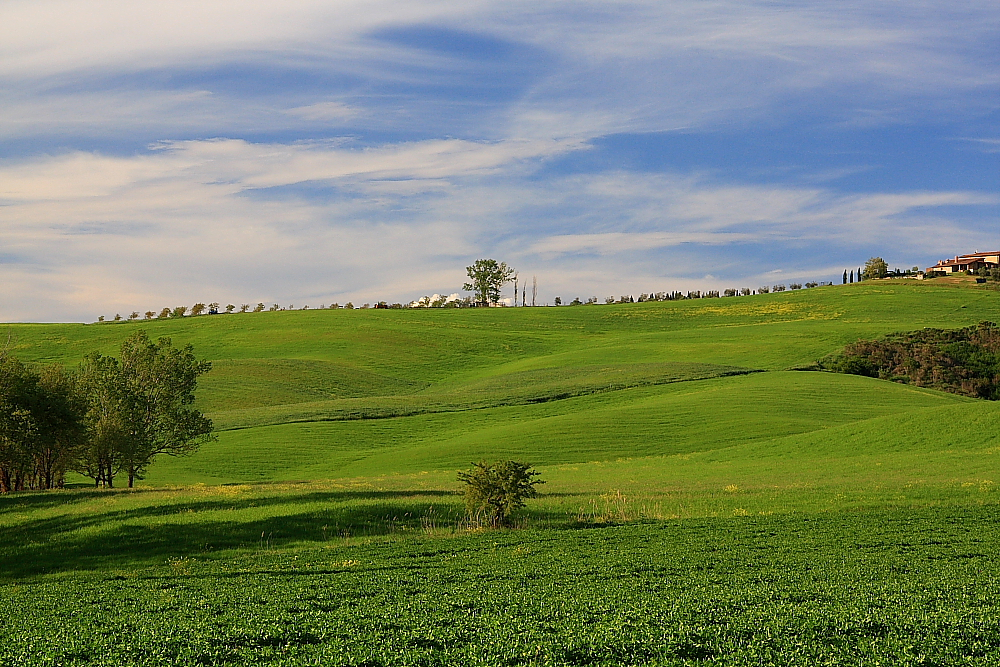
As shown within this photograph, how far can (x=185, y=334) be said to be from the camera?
383 ft

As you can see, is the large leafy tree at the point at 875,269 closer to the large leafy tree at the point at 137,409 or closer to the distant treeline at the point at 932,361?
the distant treeline at the point at 932,361

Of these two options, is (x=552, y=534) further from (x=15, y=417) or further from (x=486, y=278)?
(x=486, y=278)

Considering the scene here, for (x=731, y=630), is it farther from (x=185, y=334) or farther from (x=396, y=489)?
(x=185, y=334)

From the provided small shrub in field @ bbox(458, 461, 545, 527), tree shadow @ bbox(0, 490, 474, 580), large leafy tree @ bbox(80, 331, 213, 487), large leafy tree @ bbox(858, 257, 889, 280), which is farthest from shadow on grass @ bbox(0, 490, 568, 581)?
large leafy tree @ bbox(858, 257, 889, 280)

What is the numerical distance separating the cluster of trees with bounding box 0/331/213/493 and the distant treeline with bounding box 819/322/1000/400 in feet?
206

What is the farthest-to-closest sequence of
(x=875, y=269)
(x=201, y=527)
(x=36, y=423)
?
(x=875, y=269) → (x=36, y=423) → (x=201, y=527)

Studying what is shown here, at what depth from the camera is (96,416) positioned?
46.7 metres

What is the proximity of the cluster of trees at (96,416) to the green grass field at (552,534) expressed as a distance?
14.3ft

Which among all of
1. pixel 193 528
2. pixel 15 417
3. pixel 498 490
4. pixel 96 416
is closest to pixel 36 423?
pixel 15 417

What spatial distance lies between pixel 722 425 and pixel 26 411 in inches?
1668

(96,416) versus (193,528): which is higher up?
(96,416)

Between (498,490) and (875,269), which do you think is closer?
(498,490)

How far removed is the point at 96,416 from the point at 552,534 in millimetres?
29986

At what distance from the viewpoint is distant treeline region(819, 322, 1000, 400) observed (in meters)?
85.9
